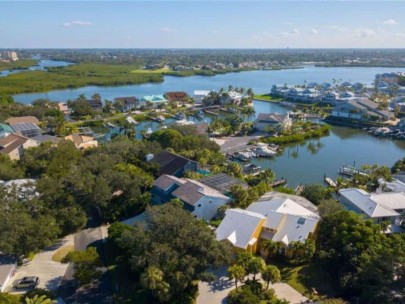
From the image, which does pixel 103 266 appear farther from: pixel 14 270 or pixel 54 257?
pixel 14 270

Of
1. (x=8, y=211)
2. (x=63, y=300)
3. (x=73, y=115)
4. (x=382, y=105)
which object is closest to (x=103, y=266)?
(x=63, y=300)

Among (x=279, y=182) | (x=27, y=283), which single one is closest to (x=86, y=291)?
(x=27, y=283)

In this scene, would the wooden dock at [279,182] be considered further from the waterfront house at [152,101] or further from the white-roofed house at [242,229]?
the waterfront house at [152,101]

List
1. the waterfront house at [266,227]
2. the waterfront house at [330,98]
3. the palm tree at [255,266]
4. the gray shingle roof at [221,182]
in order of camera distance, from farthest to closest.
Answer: the waterfront house at [330,98] → the gray shingle roof at [221,182] → the waterfront house at [266,227] → the palm tree at [255,266]

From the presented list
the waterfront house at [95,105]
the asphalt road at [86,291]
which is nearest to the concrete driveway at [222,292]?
the asphalt road at [86,291]

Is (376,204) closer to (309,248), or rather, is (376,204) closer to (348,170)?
(309,248)

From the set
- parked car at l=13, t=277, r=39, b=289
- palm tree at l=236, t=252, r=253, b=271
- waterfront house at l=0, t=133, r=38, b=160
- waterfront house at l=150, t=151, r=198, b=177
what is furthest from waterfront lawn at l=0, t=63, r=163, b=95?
palm tree at l=236, t=252, r=253, b=271
